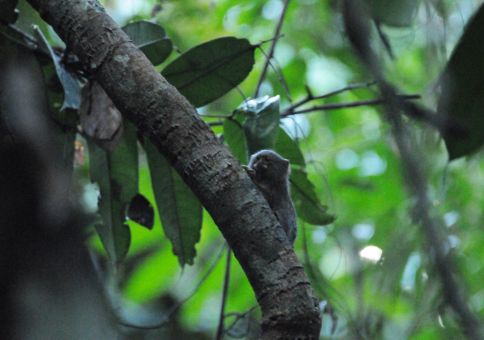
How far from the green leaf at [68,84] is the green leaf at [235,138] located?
520mm

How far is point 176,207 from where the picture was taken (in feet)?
8.41

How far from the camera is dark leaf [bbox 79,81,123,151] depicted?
2389mm

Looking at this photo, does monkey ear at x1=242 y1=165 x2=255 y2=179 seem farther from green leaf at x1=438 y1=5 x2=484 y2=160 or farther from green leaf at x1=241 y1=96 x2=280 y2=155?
green leaf at x1=438 y1=5 x2=484 y2=160

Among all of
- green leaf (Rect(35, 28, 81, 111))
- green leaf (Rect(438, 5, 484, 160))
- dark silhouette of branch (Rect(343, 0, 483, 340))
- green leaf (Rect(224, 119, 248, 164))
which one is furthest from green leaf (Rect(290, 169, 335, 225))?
dark silhouette of branch (Rect(343, 0, 483, 340))

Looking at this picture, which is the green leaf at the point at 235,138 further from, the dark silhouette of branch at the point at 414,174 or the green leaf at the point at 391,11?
the dark silhouette of branch at the point at 414,174

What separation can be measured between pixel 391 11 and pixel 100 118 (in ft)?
5.31

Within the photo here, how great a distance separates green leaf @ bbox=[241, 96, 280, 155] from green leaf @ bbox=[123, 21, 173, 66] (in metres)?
0.41

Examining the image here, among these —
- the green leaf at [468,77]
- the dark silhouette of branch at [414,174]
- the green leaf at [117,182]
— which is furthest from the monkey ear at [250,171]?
the dark silhouette of branch at [414,174]

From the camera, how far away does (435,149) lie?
1.14 m

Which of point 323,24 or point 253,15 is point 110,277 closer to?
point 253,15

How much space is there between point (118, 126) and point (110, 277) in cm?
124

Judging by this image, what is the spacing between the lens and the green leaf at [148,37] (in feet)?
8.38

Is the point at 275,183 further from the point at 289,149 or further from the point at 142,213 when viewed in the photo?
the point at 142,213

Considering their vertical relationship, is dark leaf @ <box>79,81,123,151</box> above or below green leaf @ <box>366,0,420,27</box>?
below
